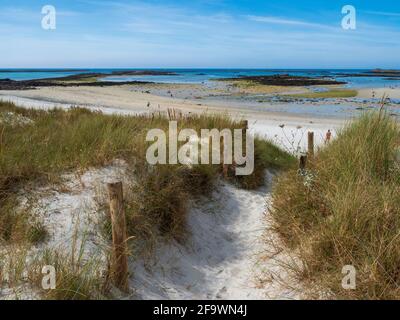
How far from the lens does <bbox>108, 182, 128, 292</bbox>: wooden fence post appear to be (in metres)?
4.01

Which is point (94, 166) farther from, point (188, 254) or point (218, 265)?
point (218, 265)

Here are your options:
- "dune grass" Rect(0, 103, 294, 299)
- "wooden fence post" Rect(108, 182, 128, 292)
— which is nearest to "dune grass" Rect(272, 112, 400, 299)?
"dune grass" Rect(0, 103, 294, 299)

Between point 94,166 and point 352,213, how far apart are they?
3.82 meters

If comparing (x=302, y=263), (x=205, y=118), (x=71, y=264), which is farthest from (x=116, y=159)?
(x=205, y=118)

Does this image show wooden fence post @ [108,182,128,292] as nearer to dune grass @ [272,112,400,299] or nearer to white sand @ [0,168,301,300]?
white sand @ [0,168,301,300]

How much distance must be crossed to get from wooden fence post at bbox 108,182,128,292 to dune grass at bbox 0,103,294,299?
1.05 ft

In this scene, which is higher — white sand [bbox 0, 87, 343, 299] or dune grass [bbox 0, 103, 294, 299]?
dune grass [bbox 0, 103, 294, 299]

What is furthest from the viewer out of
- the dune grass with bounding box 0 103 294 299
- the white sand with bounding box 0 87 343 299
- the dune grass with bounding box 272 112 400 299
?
the white sand with bounding box 0 87 343 299

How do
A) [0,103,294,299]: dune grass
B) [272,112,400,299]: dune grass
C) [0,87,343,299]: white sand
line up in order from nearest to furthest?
[272,112,400,299]: dune grass
[0,103,294,299]: dune grass
[0,87,343,299]: white sand

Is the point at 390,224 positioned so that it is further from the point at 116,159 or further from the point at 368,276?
the point at 116,159

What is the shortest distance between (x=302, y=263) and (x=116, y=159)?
3.32 metres

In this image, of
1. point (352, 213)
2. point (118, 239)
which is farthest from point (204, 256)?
point (352, 213)

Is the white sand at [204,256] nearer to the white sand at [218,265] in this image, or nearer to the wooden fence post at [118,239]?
the white sand at [218,265]

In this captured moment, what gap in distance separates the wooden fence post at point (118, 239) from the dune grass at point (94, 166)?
1.05 feet
